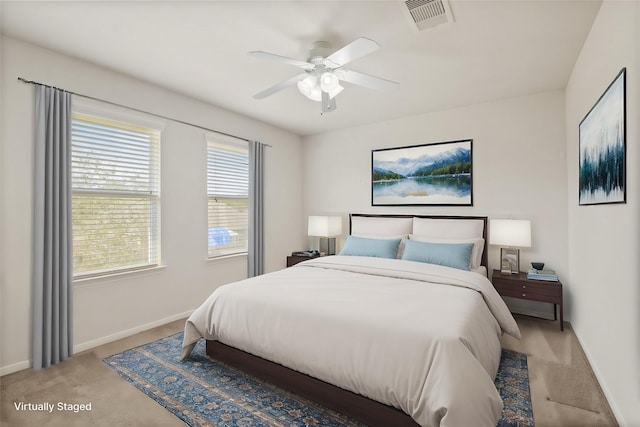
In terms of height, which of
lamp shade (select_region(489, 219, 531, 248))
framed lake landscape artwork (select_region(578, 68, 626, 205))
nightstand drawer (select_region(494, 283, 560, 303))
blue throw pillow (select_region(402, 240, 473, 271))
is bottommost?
nightstand drawer (select_region(494, 283, 560, 303))

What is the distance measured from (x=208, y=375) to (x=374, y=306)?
1.36 m

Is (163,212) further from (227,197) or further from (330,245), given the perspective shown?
(330,245)

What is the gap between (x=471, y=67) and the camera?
9.21 ft

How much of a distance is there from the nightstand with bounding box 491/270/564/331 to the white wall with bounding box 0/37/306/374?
303 centimetres

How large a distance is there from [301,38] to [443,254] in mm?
2421

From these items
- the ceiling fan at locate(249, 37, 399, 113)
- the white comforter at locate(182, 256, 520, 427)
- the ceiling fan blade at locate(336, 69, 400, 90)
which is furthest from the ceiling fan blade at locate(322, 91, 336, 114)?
the white comforter at locate(182, 256, 520, 427)

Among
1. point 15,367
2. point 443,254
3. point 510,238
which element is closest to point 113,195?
point 15,367

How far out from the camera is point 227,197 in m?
4.13

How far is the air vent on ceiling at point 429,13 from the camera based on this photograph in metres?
1.94

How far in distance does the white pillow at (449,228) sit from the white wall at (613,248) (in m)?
0.98

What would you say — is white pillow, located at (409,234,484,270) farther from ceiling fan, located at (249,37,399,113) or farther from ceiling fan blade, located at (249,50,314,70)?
ceiling fan blade, located at (249,50,314,70)

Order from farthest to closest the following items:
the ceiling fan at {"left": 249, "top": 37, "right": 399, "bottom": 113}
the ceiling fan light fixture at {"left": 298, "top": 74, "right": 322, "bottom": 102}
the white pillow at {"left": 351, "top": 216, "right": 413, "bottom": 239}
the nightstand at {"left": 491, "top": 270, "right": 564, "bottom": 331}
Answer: the white pillow at {"left": 351, "top": 216, "right": 413, "bottom": 239}
the nightstand at {"left": 491, "top": 270, "right": 564, "bottom": 331}
the ceiling fan light fixture at {"left": 298, "top": 74, "right": 322, "bottom": 102}
the ceiling fan at {"left": 249, "top": 37, "right": 399, "bottom": 113}

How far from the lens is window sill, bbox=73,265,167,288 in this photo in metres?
2.70

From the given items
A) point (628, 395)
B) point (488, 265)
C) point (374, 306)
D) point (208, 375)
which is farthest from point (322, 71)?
point (488, 265)
